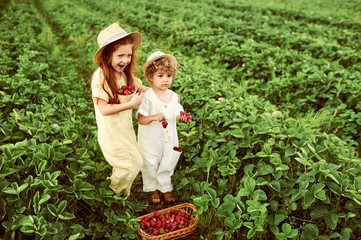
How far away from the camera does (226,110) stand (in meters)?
3.65

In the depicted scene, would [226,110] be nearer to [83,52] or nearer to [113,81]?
[113,81]

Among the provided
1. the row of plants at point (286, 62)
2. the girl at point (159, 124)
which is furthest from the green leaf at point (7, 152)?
the row of plants at point (286, 62)

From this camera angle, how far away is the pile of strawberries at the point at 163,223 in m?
2.67

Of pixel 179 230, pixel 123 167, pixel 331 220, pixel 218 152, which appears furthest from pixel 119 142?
pixel 331 220

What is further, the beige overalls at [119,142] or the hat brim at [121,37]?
the beige overalls at [119,142]

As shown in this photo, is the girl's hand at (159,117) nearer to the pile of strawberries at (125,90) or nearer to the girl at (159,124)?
the girl at (159,124)

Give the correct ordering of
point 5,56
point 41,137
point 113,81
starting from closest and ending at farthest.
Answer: point 113,81, point 41,137, point 5,56

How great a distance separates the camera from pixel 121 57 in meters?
2.44

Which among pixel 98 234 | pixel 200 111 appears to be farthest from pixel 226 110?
pixel 98 234

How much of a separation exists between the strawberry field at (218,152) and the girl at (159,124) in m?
0.19

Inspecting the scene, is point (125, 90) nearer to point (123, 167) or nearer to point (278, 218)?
point (123, 167)

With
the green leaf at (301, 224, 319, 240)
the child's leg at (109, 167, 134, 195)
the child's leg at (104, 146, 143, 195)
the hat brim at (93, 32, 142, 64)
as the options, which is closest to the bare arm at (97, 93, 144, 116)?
the hat brim at (93, 32, 142, 64)

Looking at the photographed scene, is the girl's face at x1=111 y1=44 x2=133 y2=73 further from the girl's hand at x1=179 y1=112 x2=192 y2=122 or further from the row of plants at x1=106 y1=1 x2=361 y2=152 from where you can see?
the row of plants at x1=106 y1=1 x2=361 y2=152

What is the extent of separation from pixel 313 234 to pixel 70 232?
6.43ft
